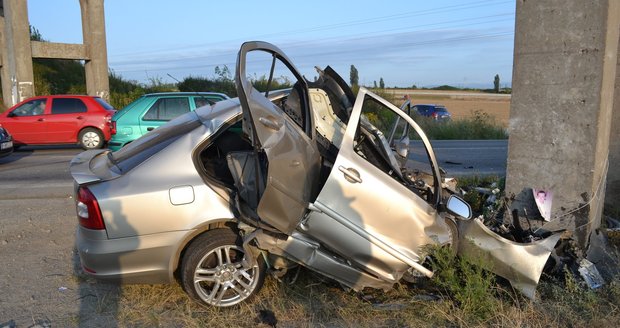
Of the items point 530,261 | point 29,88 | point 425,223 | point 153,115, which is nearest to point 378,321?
point 425,223

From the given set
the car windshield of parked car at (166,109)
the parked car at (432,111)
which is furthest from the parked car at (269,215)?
the parked car at (432,111)

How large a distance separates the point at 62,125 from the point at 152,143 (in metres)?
12.1

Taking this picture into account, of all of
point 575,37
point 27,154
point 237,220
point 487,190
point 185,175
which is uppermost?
point 575,37

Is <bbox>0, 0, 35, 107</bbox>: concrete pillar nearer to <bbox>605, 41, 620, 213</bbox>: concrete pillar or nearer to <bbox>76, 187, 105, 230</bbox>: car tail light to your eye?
<bbox>76, 187, 105, 230</bbox>: car tail light

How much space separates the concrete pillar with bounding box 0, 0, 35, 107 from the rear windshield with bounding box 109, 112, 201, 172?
20.4 m

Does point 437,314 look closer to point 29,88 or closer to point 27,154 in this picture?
point 27,154

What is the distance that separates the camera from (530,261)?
4391 mm

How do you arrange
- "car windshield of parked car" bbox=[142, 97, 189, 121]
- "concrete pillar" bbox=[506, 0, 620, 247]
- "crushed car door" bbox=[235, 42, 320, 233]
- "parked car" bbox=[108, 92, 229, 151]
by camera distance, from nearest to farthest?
1. "crushed car door" bbox=[235, 42, 320, 233]
2. "concrete pillar" bbox=[506, 0, 620, 247]
3. "parked car" bbox=[108, 92, 229, 151]
4. "car windshield of parked car" bbox=[142, 97, 189, 121]

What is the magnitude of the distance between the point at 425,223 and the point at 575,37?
2523 millimetres

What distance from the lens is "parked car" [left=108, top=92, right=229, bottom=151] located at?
1124cm

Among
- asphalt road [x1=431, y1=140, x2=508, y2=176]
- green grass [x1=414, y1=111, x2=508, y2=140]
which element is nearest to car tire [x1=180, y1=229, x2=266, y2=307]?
asphalt road [x1=431, y1=140, x2=508, y2=176]

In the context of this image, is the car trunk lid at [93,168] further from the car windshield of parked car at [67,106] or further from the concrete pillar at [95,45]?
the concrete pillar at [95,45]

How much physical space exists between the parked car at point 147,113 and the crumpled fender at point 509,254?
766 centimetres

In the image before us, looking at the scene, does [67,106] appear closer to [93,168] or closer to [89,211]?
[93,168]
